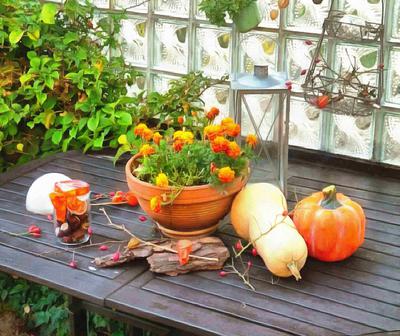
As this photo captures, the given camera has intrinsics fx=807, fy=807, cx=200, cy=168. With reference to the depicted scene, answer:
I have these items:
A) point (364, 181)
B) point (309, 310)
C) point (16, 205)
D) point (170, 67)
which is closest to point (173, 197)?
point (309, 310)

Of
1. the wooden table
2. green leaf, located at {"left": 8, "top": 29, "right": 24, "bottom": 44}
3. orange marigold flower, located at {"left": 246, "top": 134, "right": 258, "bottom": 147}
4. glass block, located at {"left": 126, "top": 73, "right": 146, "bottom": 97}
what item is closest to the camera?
the wooden table

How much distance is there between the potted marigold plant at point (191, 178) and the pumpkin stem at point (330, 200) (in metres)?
0.18

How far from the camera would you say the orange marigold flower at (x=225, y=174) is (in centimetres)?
162

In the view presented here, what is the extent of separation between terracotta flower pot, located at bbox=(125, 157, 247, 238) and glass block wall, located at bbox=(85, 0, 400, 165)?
0.29 m

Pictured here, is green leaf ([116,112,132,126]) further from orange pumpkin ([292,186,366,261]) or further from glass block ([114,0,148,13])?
orange pumpkin ([292,186,366,261])

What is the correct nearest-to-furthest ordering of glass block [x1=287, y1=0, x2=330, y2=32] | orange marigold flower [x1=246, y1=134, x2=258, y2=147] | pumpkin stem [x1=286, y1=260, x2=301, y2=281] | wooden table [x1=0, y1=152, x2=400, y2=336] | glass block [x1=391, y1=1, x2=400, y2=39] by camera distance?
1. wooden table [x1=0, y1=152, x2=400, y2=336]
2. pumpkin stem [x1=286, y1=260, x2=301, y2=281]
3. orange marigold flower [x1=246, y1=134, x2=258, y2=147]
4. glass block [x1=391, y1=1, x2=400, y2=39]
5. glass block [x1=287, y1=0, x2=330, y2=32]

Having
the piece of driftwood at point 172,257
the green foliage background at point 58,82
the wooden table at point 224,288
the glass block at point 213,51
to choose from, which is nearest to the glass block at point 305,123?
the glass block at point 213,51

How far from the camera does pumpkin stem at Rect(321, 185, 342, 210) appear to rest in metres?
1.65

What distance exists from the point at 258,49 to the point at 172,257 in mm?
834

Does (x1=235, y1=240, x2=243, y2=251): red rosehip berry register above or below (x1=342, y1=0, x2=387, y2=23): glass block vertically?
below

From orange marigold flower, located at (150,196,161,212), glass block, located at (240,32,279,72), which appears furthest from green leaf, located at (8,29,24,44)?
orange marigold flower, located at (150,196,161,212)

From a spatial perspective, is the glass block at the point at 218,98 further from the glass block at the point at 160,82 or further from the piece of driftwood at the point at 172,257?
the piece of driftwood at the point at 172,257

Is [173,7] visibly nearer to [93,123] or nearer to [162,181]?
[93,123]

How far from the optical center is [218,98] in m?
2.35
